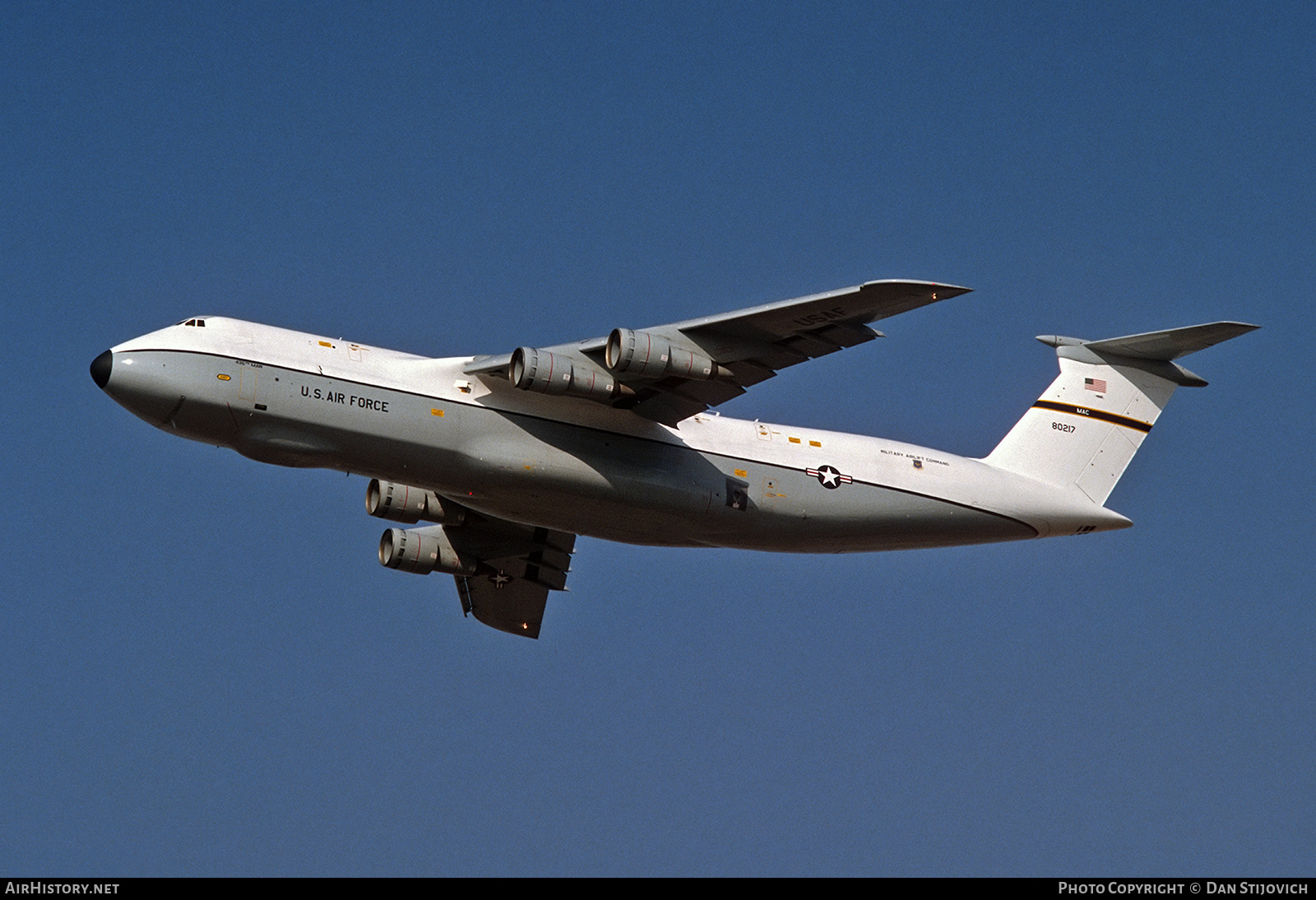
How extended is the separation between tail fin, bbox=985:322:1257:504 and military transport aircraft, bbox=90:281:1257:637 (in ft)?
0.13

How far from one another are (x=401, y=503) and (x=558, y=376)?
4.22 meters

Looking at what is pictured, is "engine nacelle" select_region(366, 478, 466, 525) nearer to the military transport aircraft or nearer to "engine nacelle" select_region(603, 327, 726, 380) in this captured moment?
the military transport aircraft

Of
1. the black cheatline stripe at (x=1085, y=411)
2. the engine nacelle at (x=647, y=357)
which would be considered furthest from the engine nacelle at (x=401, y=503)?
the black cheatline stripe at (x=1085, y=411)

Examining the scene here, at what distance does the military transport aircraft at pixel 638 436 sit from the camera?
20219 mm

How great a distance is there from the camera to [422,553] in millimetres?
24859

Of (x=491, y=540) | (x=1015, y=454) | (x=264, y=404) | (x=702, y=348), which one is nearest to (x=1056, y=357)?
(x=1015, y=454)

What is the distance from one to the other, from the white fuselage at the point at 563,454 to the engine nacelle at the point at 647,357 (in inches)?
48.8

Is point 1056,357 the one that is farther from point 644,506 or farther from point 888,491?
point 644,506

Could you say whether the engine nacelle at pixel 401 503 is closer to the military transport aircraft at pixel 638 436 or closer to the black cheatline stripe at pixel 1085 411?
the military transport aircraft at pixel 638 436

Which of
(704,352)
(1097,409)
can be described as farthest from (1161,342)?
(704,352)

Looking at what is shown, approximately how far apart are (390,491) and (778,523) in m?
5.39

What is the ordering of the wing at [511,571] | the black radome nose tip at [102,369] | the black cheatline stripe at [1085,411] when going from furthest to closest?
the wing at [511,571], the black cheatline stripe at [1085,411], the black radome nose tip at [102,369]

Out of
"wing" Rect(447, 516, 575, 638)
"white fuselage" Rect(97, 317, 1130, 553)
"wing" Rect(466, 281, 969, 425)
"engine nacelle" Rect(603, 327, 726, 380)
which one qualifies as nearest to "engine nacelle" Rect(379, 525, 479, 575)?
"wing" Rect(447, 516, 575, 638)

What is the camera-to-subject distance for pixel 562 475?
830 inches
